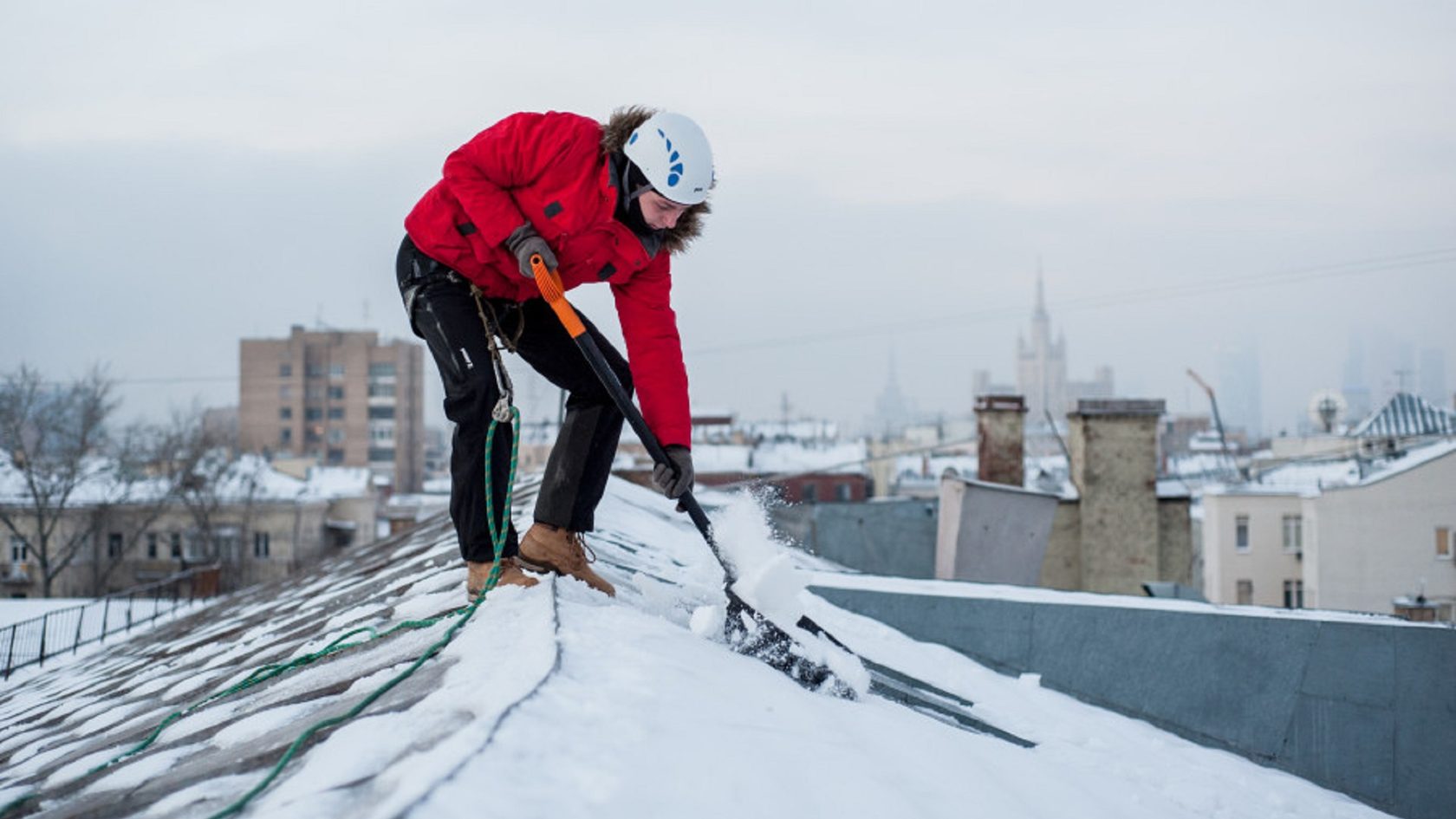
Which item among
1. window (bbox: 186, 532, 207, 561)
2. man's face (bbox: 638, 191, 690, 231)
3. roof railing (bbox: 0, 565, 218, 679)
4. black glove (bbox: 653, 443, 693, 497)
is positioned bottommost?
window (bbox: 186, 532, 207, 561)

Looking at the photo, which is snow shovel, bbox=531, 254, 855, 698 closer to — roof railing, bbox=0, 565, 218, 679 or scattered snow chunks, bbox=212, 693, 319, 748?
scattered snow chunks, bbox=212, 693, 319, 748

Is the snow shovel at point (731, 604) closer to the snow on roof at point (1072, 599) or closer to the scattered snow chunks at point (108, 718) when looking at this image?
the scattered snow chunks at point (108, 718)

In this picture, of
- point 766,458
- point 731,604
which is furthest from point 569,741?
point 766,458

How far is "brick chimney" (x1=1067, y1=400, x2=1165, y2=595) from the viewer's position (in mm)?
14953

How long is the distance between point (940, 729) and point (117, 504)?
148 feet

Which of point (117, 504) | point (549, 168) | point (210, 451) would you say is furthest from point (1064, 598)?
point (210, 451)

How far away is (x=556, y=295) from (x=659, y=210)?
Result: 1.32 ft

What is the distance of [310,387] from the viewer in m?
80.9

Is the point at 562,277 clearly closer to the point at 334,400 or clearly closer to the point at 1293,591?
the point at 1293,591

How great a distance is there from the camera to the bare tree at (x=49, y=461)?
132ft

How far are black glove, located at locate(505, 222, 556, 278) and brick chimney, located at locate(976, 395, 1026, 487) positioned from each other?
12159 mm

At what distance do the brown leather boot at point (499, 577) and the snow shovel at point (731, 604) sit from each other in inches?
20.9

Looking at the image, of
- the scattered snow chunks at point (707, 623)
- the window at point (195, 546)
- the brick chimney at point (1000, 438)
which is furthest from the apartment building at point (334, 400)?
the scattered snow chunks at point (707, 623)

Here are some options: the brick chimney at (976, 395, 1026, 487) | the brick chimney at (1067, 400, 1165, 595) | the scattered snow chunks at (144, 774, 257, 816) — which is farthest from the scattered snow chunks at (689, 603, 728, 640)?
the brick chimney at (1067, 400, 1165, 595)
